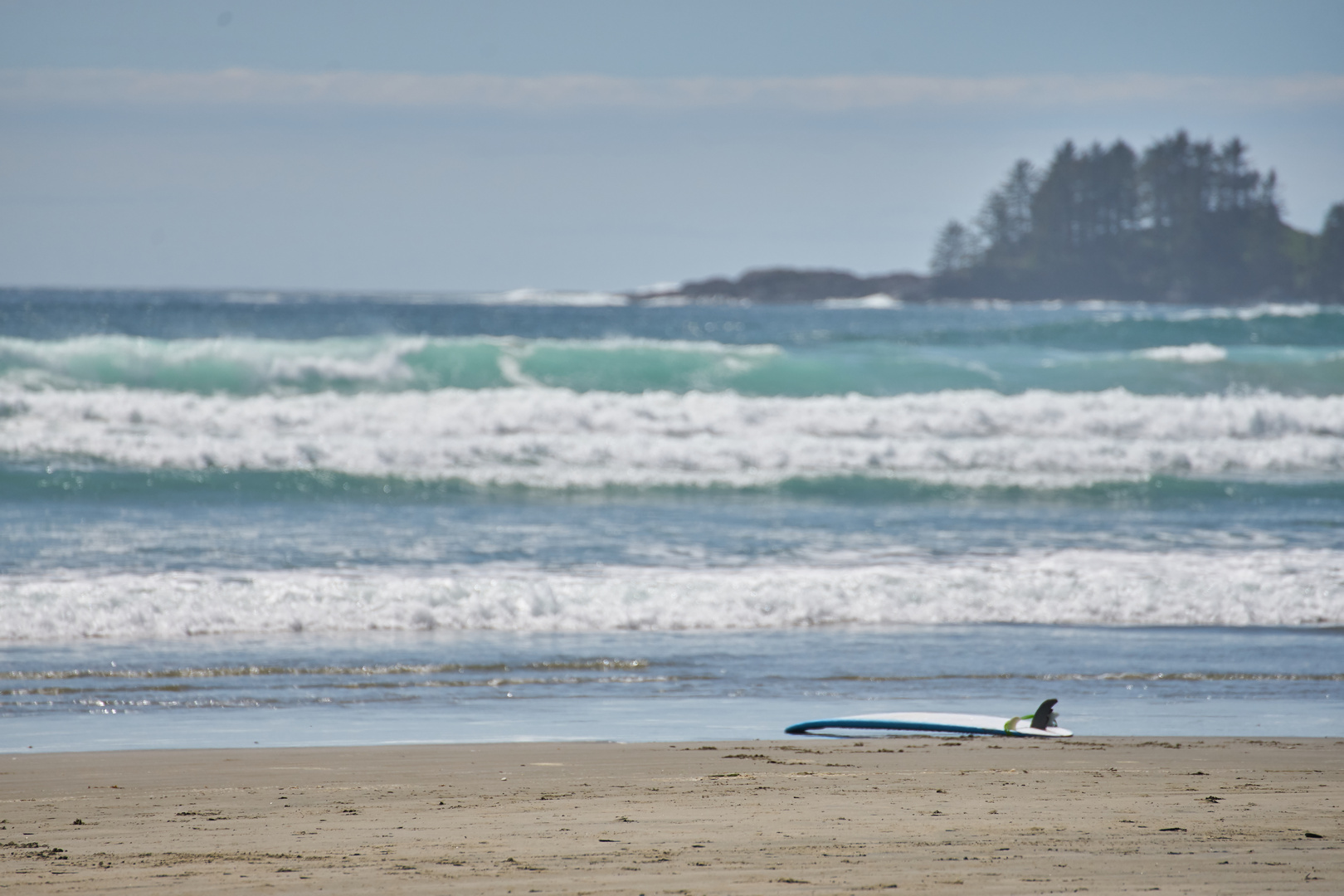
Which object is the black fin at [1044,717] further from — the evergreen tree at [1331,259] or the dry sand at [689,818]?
the evergreen tree at [1331,259]

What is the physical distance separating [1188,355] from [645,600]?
18.6 m

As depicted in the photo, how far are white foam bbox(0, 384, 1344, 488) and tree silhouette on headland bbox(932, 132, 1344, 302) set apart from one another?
219 feet

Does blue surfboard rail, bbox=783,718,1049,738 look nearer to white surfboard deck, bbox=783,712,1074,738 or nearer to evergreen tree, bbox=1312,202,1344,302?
white surfboard deck, bbox=783,712,1074,738

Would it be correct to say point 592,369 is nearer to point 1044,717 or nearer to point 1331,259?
point 1044,717

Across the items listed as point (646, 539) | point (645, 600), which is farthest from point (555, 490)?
point (645, 600)

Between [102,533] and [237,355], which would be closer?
[102,533]

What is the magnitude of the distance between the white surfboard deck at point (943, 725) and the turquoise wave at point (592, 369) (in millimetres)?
15915

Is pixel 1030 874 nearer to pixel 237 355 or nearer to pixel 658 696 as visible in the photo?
pixel 658 696

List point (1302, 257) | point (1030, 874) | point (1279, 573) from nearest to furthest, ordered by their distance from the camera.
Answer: point (1030, 874) < point (1279, 573) < point (1302, 257)

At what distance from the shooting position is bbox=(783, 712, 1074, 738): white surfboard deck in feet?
19.1

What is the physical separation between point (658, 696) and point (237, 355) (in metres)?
17.7

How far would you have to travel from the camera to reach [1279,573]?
9531 mm

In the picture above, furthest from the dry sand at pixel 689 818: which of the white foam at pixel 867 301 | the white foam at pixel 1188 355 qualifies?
the white foam at pixel 867 301

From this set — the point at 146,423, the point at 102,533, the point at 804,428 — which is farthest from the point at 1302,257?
the point at 102,533
